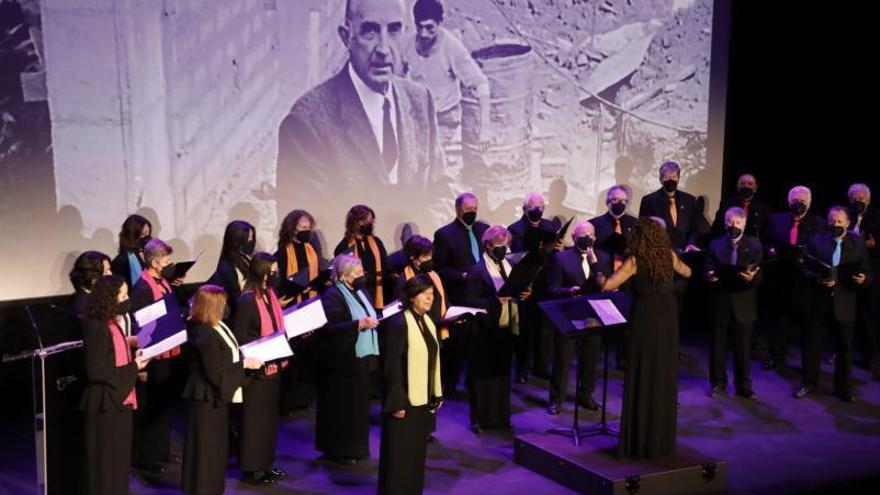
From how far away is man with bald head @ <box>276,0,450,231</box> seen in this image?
31.6ft

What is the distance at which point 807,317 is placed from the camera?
372 inches

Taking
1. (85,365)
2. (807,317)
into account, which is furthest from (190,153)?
(807,317)

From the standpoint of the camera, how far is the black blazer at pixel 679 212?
33.5ft

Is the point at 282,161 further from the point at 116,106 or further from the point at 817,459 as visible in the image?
the point at 817,459

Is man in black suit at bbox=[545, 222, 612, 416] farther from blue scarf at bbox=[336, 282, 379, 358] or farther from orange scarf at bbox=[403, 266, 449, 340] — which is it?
blue scarf at bbox=[336, 282, 379, 358]

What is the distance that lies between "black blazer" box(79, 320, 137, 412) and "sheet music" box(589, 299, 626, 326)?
3.00m

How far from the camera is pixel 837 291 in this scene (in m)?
9.22

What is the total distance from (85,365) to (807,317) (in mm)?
6123

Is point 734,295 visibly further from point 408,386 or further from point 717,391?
point 408,386

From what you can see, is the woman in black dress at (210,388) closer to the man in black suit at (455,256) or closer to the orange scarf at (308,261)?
the orange scarf at (308,261)

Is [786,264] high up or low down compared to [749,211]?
down

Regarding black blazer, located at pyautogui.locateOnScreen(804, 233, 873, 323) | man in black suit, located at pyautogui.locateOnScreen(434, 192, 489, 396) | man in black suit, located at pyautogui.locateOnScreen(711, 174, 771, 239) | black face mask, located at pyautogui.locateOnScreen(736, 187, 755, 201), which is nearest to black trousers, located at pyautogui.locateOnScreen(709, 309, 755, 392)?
black blazer, located at pyautogui.locateOnScreen(804, 233, 873, 323)

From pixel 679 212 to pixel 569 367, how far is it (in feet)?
7.35

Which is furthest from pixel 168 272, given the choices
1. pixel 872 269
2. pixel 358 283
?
pixel 872 269
